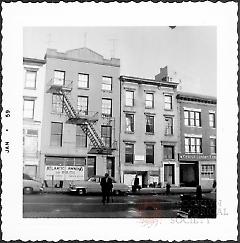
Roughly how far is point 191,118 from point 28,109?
3.93 meters

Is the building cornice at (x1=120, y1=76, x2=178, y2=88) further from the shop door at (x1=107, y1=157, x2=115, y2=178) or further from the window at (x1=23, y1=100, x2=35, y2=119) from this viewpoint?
the window at (x1=23, y1=100, x2=35, y2=119)

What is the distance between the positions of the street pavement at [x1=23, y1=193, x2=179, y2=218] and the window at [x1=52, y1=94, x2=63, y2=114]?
183 centimetres

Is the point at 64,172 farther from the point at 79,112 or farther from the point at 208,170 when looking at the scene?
the point at 208,170

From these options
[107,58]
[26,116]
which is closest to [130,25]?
[107,58]

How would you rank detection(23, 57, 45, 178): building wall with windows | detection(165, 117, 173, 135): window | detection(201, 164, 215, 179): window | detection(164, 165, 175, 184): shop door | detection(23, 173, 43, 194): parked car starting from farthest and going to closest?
detection(165, 117, 173, 135): window < detection(164, 165, 175, 184): shop door < detection(201, 164, 215, 179): window < detection(23, 57, 45, 178): building wall with windows < detection(23, 173, 43, 194): parked car

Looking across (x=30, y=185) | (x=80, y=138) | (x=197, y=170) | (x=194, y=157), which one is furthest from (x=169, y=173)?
(x=30, y=185)

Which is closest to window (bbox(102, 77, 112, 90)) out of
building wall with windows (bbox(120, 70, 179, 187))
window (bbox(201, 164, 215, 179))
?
building wall with windows (bbox(120, 70, 179, 187))

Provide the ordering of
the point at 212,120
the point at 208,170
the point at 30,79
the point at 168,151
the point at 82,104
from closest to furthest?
1. the point at 30,79
2. the point at 208,170
3. the point at 212,120
4. the point at 82,104
5. the point at 168,151

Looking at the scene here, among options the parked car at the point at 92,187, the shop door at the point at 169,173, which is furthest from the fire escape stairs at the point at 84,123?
the shop door at the point at 169,173

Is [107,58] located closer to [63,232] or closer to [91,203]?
[91,203]

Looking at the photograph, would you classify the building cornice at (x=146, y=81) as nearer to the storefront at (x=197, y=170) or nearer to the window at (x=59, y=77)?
the window at (x=59, y=77)

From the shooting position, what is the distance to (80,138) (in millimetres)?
8836

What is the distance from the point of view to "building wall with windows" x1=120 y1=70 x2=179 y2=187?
889 centimetres

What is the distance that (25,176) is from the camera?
7816 millimetres
